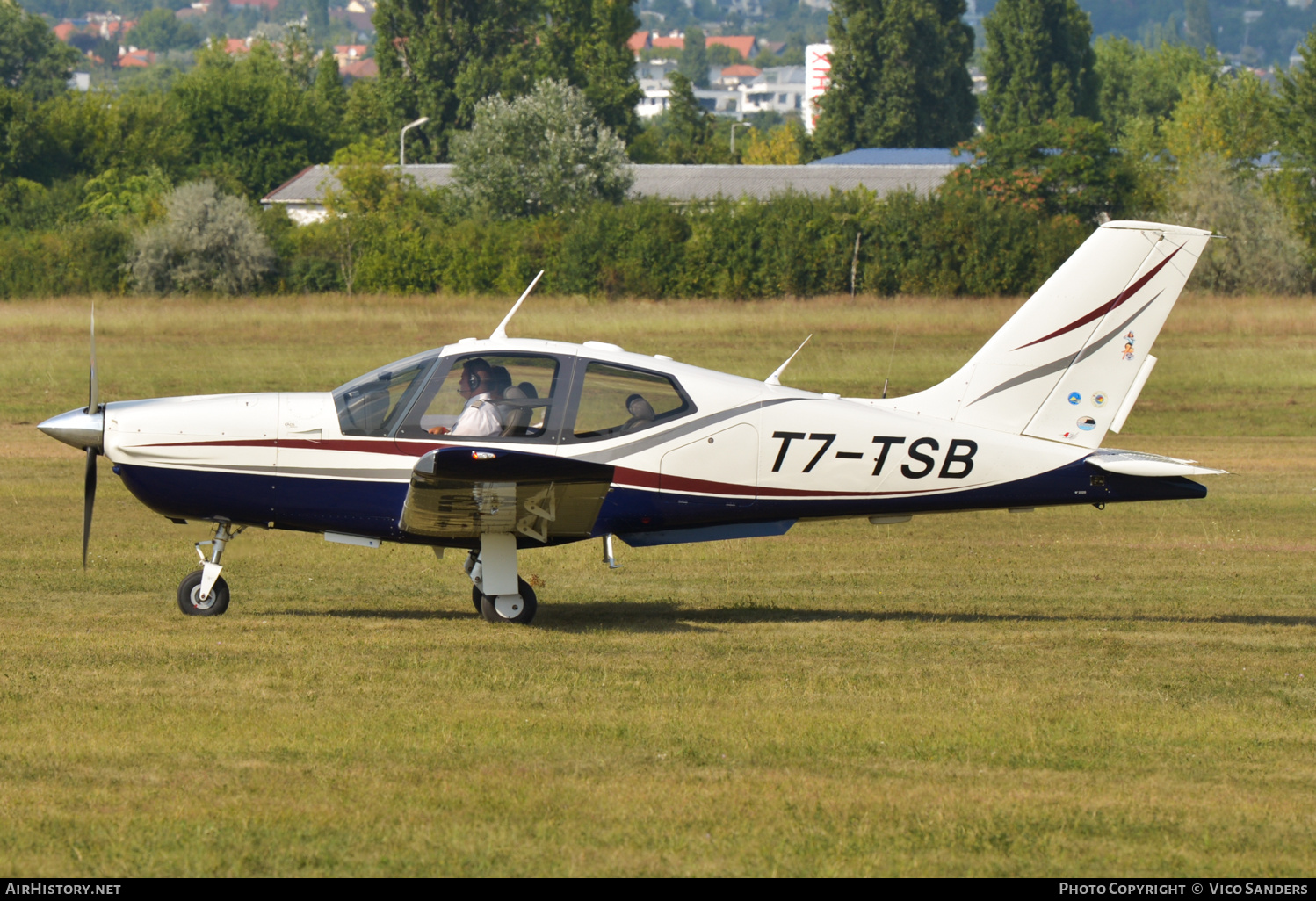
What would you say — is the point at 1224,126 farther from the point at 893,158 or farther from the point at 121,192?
the point at 121,192

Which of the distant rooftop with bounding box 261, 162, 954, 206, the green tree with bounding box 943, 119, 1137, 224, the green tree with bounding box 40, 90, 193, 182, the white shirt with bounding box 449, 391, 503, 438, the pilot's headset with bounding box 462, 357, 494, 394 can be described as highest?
the pilot's headset with bounding box 462, 357, 494, 394

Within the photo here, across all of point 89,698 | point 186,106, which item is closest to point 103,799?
point 89,698

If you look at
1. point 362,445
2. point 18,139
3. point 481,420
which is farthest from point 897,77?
point 362,445

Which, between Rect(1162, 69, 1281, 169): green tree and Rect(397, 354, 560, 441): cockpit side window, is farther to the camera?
Rect(1162, 69, 1281, 169): green tree

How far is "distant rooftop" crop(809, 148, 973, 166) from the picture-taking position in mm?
81438

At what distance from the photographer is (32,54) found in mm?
119062

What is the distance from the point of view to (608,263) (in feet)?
141

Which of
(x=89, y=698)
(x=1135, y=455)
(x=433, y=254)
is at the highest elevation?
(x=1135, y=455)

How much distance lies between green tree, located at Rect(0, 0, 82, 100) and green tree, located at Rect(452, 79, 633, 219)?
7100 centimetres

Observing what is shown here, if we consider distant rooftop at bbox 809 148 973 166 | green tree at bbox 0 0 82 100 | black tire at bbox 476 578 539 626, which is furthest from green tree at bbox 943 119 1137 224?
green tree at bbox 0 0 82 100

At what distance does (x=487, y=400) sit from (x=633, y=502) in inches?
49.1

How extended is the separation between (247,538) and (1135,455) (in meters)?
8.47

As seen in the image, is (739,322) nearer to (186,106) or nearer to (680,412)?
(680,412)

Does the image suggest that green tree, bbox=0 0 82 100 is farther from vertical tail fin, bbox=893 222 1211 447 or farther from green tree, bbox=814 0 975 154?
vertical tail fin, bbox=893 222 1211 447
